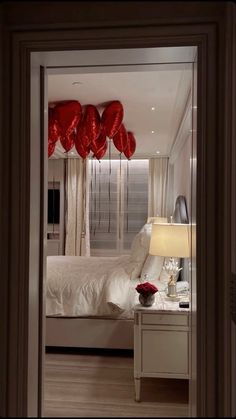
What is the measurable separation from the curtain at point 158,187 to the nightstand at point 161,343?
4705 mm

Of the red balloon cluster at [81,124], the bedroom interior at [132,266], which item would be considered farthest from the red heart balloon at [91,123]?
the bedroom interior at [132,266]

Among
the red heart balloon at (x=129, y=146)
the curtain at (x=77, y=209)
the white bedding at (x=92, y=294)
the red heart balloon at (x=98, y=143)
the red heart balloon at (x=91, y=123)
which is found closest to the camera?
the white bedding at (x=92, y=294)

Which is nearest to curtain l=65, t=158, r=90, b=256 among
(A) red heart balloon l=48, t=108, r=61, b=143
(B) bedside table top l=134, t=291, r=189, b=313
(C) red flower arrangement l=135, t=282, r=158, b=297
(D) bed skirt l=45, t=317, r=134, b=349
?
(A) red heart balloon l=48, t=108, r=61, b=143

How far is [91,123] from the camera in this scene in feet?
13.6

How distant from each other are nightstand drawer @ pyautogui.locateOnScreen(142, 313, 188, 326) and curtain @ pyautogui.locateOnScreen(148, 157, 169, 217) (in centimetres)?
470

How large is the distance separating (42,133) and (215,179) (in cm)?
84

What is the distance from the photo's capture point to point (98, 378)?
123 inches

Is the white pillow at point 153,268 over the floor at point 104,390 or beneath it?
over

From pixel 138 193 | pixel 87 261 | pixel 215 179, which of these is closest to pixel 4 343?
pixel 215 179

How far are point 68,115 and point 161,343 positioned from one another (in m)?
2.52

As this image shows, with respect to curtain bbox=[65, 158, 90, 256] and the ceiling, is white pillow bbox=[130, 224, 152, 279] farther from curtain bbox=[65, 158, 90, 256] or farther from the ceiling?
curtain bbox=[65, 158, 90, 256]

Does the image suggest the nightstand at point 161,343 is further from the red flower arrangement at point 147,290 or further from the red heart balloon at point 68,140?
the red heart balloon at point 68,140

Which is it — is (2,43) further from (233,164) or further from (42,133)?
(233,164)

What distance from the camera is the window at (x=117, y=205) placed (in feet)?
25.1
